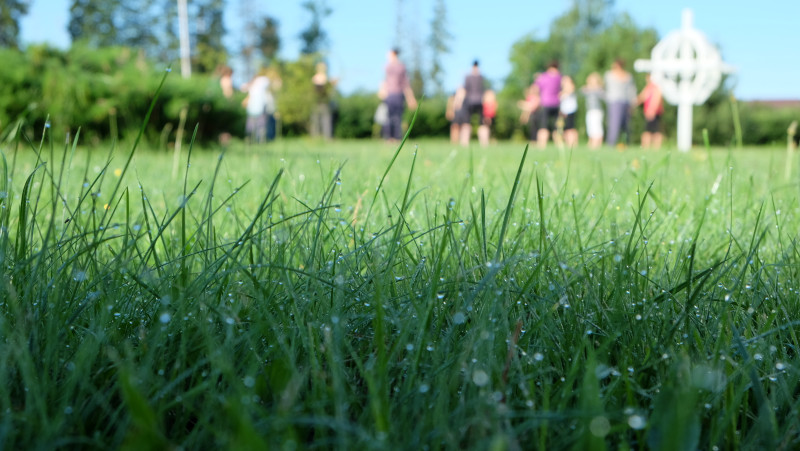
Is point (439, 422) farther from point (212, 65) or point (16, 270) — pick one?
point (212, 65)

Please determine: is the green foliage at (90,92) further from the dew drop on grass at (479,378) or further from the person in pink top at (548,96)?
the dew drop on grass at (479,378)

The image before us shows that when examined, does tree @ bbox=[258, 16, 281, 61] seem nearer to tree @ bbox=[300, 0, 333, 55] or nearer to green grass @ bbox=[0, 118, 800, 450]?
tree @ bbox=[300, 0, 333, 55]

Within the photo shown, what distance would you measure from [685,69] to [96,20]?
6155cm

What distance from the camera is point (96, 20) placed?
63.5 metres

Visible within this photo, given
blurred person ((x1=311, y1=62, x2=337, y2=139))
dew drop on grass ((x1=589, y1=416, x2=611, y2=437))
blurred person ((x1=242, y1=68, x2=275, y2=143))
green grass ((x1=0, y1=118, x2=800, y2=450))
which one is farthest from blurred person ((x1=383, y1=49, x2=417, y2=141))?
dew drop on grass ((x1=589, y1=416, x2=611, y2=437))

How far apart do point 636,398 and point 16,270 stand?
1.11 meters

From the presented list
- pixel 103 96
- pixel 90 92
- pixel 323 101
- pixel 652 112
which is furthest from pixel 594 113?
pixel 90 92

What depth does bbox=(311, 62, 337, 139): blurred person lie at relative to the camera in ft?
55.8

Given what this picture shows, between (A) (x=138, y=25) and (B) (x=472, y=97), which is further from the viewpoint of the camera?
(A) (x=138, y=25)

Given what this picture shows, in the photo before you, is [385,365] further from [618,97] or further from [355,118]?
[355,118]

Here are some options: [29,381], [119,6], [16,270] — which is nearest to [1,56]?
[16,270]

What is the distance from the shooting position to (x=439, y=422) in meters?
0.85

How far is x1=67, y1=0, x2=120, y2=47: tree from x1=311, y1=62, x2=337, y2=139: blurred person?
143 feet

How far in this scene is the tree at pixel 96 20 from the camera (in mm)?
62438
